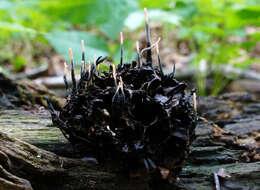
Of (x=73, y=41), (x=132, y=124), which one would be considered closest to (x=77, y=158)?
(x=132, y=124)

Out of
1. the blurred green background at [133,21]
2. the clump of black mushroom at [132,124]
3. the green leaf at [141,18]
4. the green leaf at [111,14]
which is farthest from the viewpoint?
the green leaf at [111,14]

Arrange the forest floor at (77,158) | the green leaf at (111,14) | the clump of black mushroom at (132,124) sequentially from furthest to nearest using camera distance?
the green leaf at (111,14), the forest floor at (77,158), the clump of black mushroom at (132,124)

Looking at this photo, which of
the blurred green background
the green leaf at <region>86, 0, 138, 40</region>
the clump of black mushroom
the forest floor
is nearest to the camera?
the clump of black mushroom

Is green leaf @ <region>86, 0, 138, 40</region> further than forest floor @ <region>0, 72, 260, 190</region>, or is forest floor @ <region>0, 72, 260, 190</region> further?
green leaf @ <region>86, 0, 138, 40</region>

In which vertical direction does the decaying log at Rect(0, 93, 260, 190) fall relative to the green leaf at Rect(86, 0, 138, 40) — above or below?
below

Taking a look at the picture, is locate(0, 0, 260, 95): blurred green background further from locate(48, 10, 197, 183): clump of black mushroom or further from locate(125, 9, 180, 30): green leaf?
locate(48, 10, 197, 183): clump of black mushroom

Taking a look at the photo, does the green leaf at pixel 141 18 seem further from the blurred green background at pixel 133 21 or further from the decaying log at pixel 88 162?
the decaying log at pixel 88 162

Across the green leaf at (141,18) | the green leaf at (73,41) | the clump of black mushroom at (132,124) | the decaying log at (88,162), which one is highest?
the green leaf at (141,18)

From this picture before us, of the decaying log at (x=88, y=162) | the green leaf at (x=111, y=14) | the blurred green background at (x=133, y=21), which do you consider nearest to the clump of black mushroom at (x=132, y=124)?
the decaying log at (x=88, y=162)

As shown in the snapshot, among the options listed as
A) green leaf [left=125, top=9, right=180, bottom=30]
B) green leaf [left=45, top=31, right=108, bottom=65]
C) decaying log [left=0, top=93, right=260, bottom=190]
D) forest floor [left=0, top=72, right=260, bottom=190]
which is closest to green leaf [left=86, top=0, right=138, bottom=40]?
green leaf [left=45, top=31, right=108, bottom=65]

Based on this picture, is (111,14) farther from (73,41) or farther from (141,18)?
(141,18)
